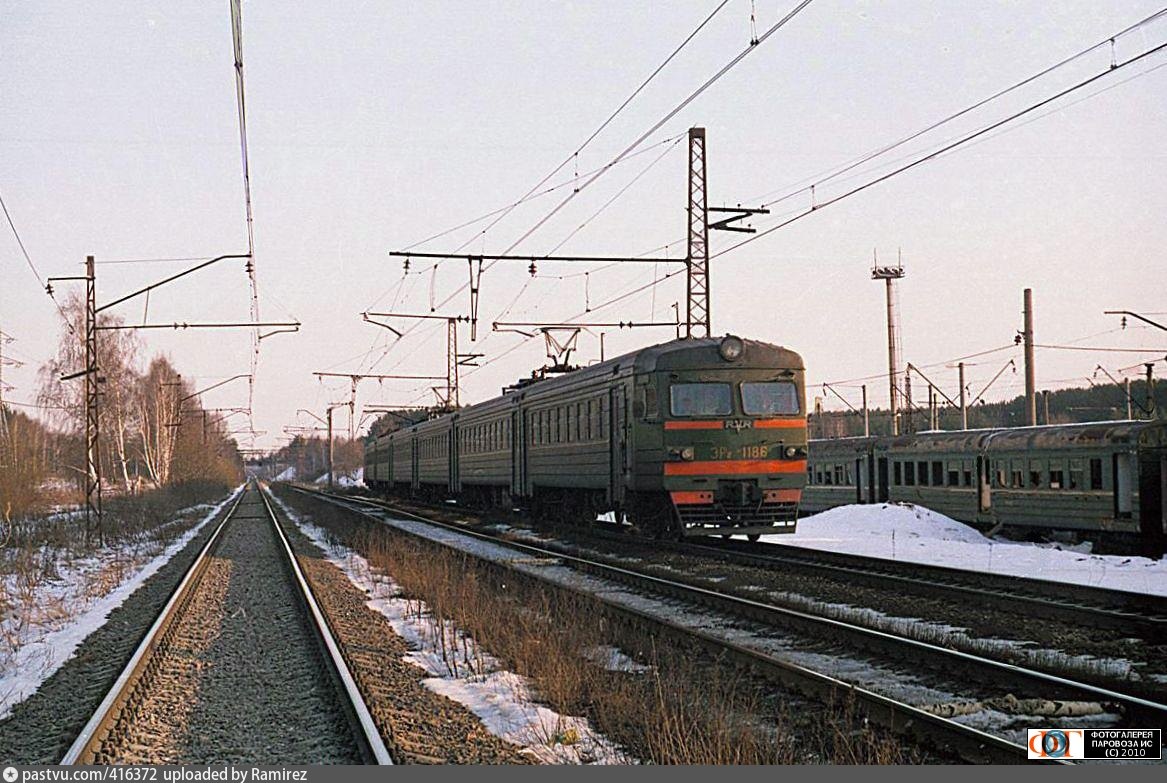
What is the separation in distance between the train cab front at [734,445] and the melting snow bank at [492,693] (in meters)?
5.94

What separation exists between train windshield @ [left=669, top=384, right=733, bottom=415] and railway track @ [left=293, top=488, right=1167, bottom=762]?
5223mm

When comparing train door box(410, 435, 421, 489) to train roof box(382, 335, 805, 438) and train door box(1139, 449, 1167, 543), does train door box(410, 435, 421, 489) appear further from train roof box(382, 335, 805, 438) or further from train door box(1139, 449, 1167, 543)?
train door box(1139, 449, 1167, 543)

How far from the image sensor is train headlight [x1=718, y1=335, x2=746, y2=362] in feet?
64.3

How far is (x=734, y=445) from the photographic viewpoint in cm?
1923

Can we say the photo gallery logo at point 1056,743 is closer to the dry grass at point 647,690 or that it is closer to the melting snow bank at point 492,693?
the dry grass at point 647,690

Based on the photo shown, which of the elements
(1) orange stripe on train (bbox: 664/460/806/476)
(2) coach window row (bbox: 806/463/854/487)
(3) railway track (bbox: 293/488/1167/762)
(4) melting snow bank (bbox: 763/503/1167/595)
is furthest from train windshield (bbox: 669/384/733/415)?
(2) coach window row (bbox: 806/463/854/487)

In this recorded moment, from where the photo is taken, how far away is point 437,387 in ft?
180

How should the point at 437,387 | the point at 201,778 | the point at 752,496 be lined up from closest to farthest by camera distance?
the point at 201,778 → the point at 752,496 → the point at 437,387

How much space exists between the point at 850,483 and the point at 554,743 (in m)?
30.5

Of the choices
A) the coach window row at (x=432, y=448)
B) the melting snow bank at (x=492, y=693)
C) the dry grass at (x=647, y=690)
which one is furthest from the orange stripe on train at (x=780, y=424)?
the coach window row at (x=432, y=448)

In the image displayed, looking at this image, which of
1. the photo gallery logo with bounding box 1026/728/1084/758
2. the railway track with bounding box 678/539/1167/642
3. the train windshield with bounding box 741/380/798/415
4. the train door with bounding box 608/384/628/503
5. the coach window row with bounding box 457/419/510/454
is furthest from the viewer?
the coach window row with bounding box 457/419/510/454

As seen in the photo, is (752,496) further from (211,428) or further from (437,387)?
(211,428)

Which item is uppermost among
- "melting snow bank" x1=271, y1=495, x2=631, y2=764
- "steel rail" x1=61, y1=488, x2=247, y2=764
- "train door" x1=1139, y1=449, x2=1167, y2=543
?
"train door" x1=1139, y1=449, x2=1167, y2=543

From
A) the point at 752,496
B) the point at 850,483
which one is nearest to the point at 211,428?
the point at 850,483
